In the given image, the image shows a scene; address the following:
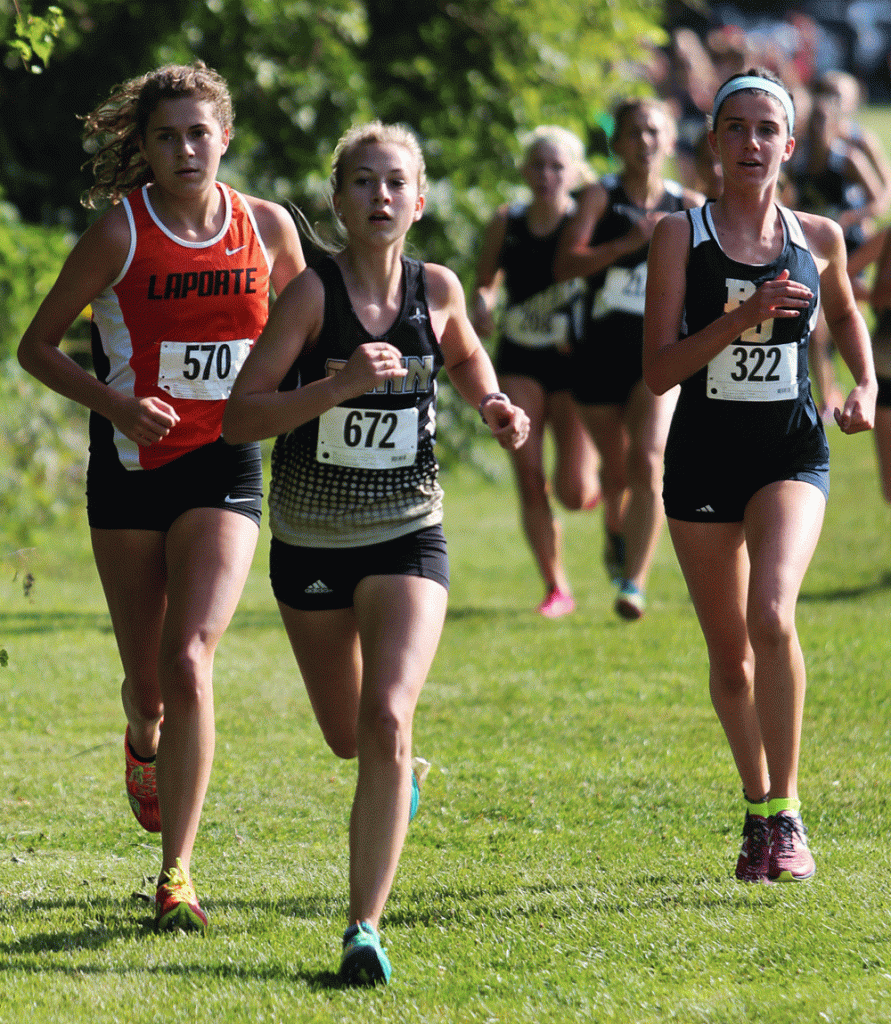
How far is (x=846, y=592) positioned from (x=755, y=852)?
16.3 feet

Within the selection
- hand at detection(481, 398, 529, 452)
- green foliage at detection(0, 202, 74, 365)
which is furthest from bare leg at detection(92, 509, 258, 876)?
green foliage at detection(0, 202, 74, 365)

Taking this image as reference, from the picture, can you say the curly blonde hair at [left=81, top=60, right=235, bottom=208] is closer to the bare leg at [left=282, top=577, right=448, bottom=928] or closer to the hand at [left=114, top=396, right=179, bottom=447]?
the hand at [left=114, top=396, right=179, bottom=447]

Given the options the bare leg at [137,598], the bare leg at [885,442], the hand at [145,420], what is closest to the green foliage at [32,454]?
the bare leg at [885,442]

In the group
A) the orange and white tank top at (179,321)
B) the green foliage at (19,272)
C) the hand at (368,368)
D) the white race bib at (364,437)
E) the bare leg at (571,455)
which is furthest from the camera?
the green foliage at (19,272)

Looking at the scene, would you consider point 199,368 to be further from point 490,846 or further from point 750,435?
point 490,846

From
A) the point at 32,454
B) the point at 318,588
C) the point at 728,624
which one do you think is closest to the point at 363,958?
the point at 318,588

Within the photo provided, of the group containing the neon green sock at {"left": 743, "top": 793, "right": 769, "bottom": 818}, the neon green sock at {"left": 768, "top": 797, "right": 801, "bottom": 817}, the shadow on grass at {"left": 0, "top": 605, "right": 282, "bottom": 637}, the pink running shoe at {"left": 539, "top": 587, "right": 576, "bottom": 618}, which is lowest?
the neon green sock at {"left": 743, "top": 793, "right": 769, "bottom": 818}

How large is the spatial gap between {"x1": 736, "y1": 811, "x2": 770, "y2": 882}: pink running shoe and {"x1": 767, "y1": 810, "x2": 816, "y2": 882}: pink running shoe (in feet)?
0.12

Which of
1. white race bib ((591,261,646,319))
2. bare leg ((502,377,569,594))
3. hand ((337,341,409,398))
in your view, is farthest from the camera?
bare leg ((502,377,569,594))

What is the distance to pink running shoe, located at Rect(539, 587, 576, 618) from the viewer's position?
8.55 metres

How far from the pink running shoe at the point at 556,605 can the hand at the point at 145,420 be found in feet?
15.7

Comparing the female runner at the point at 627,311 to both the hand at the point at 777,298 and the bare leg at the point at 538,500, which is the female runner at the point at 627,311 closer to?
the bare leg at the point at 538,500

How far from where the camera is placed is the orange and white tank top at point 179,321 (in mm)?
4242

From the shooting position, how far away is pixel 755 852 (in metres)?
4.25
